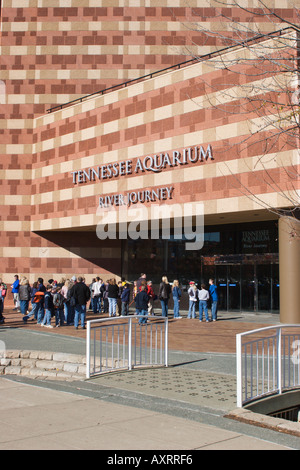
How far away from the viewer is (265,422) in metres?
6.67

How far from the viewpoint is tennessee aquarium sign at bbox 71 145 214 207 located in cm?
2259

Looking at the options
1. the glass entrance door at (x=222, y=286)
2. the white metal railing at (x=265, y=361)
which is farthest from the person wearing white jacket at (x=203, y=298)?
the white metal railing at (x=265, y=361)

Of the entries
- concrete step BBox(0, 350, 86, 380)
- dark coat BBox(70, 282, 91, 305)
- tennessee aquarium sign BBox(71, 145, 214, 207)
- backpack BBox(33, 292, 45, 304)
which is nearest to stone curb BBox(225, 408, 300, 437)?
concrete step BBox(0, 350, 86, 380)

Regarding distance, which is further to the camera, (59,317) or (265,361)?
(59,317)

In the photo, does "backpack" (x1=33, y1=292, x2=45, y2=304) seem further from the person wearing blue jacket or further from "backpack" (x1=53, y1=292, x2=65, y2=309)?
the person wearing blue jacket

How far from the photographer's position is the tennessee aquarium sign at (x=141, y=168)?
22.6m

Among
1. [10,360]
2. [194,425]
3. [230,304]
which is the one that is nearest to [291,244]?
[230,304]

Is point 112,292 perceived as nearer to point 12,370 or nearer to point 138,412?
point 12,370

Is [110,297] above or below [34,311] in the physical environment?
above

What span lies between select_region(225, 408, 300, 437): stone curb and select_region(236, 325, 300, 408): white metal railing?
1.78 ft

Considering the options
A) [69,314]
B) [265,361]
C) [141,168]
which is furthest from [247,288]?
[265,361]

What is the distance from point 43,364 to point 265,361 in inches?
196
